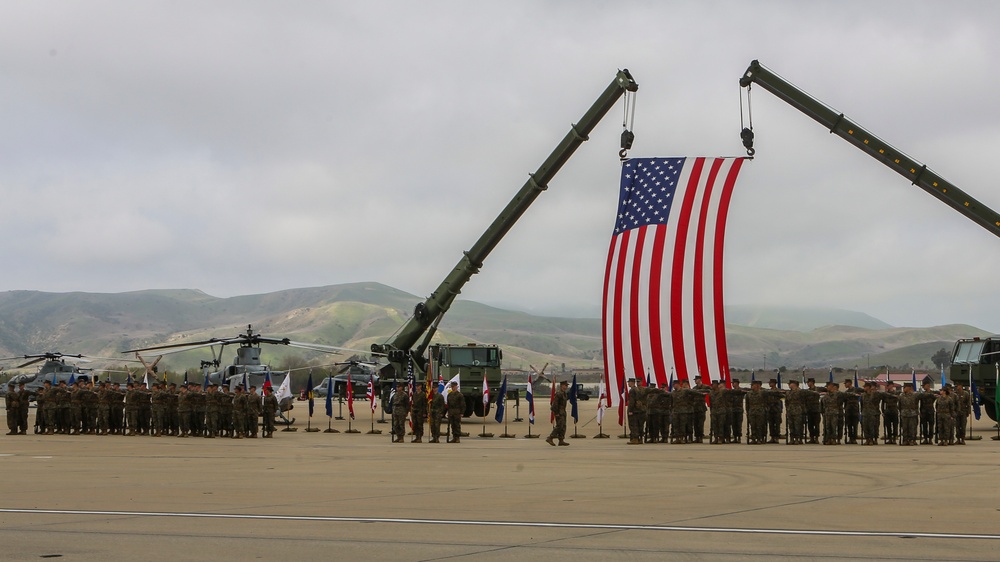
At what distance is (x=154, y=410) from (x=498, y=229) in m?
10.6

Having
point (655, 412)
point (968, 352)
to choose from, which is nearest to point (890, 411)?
point (655, 412)

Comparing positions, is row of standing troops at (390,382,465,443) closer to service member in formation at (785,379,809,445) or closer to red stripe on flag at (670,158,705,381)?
red stripe on flag at (670,158,705,381)

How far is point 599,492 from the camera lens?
39.1ft

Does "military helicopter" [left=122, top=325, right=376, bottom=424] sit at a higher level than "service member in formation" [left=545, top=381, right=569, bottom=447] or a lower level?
higher

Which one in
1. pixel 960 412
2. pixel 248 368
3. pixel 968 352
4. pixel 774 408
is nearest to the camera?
pixel 774 408

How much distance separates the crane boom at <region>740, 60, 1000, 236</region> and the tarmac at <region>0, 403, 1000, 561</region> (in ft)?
34.3

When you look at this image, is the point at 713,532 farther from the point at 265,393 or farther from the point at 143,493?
the point at 265,393

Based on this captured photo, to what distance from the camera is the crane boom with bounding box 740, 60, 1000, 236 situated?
27281 mm

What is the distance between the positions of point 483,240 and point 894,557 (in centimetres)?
2372

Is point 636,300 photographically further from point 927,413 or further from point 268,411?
point 268,411

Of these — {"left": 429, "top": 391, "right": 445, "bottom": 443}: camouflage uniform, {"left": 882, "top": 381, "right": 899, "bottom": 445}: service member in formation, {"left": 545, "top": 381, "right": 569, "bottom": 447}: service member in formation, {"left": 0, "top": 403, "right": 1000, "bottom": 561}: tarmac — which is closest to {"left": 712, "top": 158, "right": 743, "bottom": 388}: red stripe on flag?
{"left": 882, "top": 381, "right": 899, "bottom": 445}: service member in formation

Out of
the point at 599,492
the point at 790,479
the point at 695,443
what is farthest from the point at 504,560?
the point at 695,443

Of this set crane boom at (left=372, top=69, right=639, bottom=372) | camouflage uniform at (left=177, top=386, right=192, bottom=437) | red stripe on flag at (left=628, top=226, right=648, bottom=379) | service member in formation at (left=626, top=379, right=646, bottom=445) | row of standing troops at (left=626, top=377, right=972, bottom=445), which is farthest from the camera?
crane boom at (left=372, top=69, right=639, bottom=372)

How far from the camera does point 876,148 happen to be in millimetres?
27953
